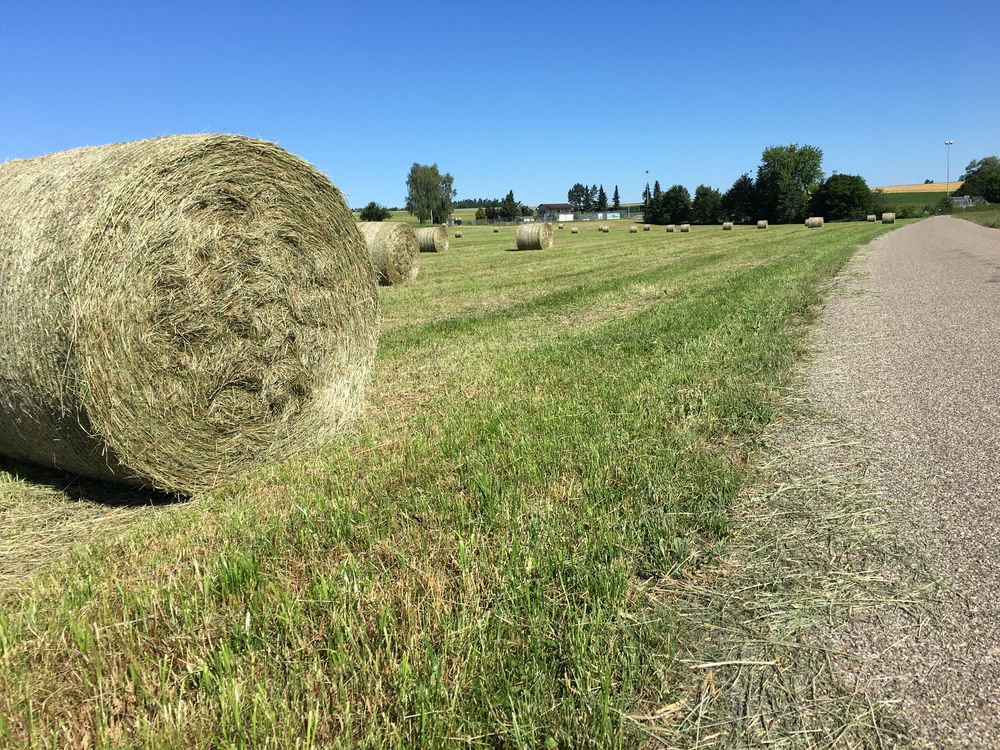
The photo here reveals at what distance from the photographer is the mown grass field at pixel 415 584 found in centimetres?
218

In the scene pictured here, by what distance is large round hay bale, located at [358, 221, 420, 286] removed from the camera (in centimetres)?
1836

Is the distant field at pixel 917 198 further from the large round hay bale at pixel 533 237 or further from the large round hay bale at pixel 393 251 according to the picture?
the large round hay bale at pixel 393 251

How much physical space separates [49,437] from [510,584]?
3.71 meters

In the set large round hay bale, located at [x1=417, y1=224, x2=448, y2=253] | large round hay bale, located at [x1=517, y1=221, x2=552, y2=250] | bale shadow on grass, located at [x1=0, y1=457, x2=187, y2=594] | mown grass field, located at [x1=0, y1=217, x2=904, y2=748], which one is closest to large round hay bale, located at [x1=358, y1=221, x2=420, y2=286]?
mown grass field, located at [x1=0, y1=217, x2=904, y2=748]

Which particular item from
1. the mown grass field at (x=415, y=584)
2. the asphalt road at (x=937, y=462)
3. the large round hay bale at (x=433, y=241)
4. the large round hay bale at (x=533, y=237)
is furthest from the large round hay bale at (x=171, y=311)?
the large round hay bale at (x=433, y=241)

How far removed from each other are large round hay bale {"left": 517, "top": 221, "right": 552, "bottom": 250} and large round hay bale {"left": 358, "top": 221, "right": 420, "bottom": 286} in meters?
13.4

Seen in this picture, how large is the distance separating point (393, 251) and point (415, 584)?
16467 mm

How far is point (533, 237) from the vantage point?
32031mm

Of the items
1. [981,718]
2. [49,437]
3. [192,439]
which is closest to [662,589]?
[981,718]

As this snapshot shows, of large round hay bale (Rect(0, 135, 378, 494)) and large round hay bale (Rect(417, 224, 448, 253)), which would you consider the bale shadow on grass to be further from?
large round hay bale (Rect(417, 224, 448, 253))

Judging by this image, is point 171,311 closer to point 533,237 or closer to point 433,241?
point 533,237

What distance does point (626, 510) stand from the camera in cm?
361

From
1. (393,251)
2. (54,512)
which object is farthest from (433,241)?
(54,512)

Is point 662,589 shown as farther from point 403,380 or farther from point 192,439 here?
point 403,380
